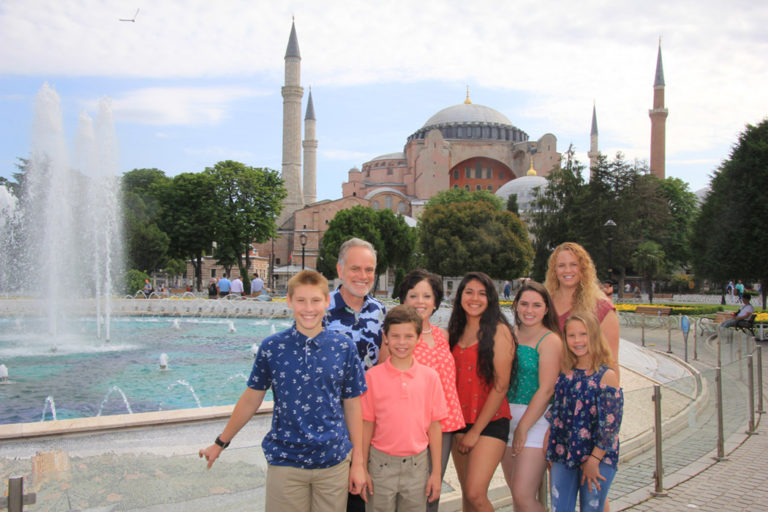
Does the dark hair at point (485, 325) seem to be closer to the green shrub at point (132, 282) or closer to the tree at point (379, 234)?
the green shrub at point (132, 282)

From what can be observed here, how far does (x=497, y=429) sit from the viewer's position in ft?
9.77

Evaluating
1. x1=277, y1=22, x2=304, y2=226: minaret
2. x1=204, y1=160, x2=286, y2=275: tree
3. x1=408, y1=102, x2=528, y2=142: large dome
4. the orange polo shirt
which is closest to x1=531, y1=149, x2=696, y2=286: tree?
x1=204, y1=160, x2=286, y2=275: tree

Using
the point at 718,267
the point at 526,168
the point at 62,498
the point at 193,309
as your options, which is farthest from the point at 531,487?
the point at 526,168

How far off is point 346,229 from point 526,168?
35.5 meters

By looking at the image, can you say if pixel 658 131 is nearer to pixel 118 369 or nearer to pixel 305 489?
pixel 118 369

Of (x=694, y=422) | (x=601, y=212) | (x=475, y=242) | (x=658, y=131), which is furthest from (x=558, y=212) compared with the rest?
(x=694, y=422)

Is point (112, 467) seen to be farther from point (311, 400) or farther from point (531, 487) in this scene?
point (531, 487)

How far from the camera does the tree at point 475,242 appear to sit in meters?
32.6

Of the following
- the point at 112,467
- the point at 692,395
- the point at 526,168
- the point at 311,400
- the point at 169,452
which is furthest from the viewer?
the point at 526,168

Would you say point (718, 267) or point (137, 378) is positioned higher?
point (718, 267)

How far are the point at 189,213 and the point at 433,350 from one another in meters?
34.9

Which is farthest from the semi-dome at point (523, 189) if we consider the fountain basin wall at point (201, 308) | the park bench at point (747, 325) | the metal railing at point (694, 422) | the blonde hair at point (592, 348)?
the blonde hair at point (592, 348)

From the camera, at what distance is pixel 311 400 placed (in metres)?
2.50

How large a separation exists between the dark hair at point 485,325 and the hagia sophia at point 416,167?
130 feet
